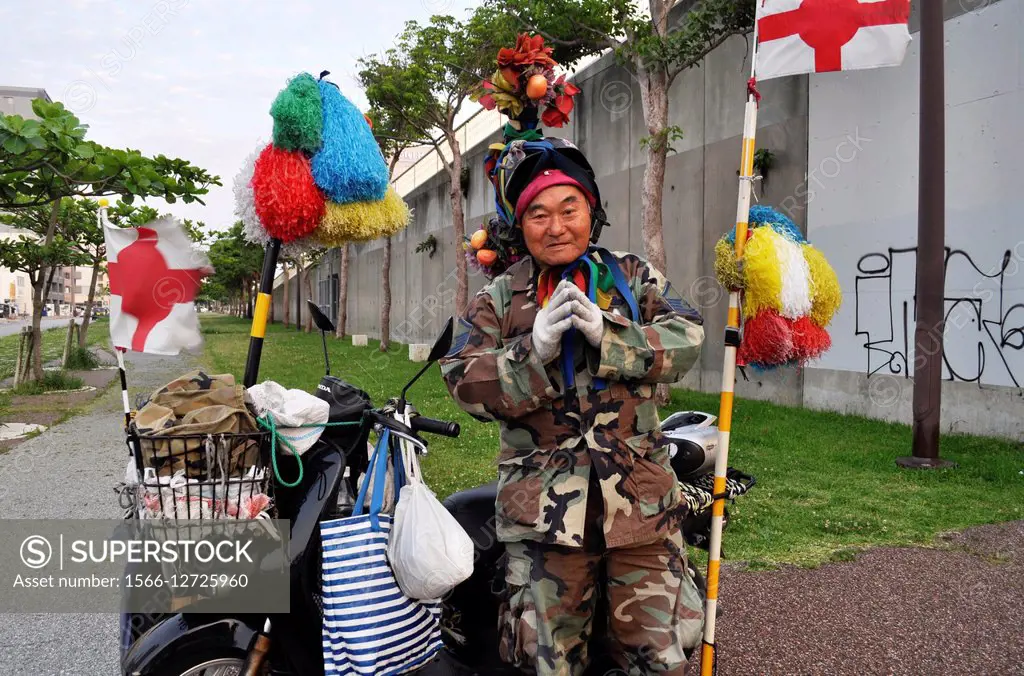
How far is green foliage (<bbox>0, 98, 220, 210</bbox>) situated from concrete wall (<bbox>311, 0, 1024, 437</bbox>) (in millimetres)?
6340

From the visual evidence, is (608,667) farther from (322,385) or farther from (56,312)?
(56,312)

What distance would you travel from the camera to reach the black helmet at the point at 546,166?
1.98 m

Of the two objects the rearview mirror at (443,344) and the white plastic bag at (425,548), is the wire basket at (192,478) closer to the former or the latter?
the white plastic bag at (425,548)

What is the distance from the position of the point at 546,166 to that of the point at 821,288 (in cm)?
133

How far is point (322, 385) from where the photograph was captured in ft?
7.70

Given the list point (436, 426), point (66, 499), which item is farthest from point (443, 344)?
point (66, 499)

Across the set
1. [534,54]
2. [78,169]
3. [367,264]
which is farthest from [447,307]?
[534,54]

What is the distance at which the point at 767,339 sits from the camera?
2645 mm

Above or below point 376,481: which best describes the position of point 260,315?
above

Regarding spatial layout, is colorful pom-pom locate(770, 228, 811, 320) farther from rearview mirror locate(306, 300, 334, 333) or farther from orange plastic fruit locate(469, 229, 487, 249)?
rearview mirror locate(306, 300, 334, 333)

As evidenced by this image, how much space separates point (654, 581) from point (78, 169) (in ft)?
18.9

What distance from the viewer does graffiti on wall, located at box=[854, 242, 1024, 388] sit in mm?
6797

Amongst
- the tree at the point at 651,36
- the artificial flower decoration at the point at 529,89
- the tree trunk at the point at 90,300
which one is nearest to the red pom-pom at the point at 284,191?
the artificial flower decoration at the point at 529,89

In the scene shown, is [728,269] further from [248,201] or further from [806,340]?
[248,201]
